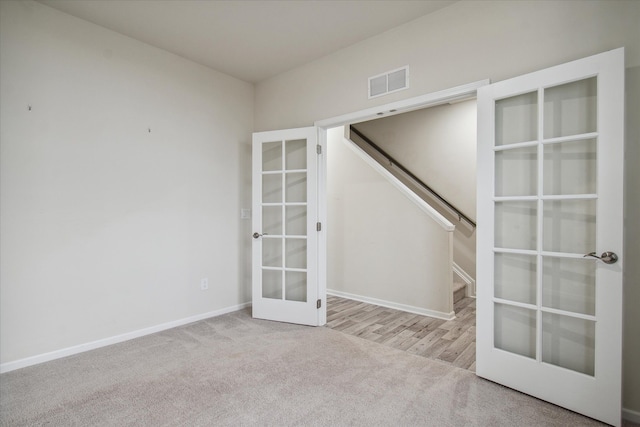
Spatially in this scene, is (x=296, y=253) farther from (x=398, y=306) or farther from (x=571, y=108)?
(x=571, y=108)

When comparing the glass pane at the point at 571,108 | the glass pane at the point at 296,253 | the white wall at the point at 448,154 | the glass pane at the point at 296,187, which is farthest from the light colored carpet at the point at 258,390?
the white wall at the point at 448,154

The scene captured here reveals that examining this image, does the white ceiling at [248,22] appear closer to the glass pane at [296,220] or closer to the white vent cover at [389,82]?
the white vent cover at [389,82]

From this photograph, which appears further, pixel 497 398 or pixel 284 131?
pixel 284 131

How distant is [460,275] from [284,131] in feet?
10.6

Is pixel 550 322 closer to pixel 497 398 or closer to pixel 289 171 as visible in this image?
pixel 497 398

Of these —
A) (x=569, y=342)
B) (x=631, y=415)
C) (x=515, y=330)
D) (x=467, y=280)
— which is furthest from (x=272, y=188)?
(x=631, y=415)

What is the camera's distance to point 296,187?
3529mm

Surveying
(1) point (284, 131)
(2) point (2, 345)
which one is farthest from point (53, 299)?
(1) point (284, 131)

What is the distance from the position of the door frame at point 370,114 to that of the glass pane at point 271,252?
517 mm

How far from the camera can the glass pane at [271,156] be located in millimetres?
3625

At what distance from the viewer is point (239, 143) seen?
3922 mm

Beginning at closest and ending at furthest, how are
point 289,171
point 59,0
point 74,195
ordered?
1. point 59,0
2. point 74,195
3. point 289,171

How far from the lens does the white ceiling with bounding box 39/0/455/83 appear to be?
2.51m

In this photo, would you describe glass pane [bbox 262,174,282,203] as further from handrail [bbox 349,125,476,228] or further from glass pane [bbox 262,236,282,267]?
handrail [bbox 349,125,476,228]
